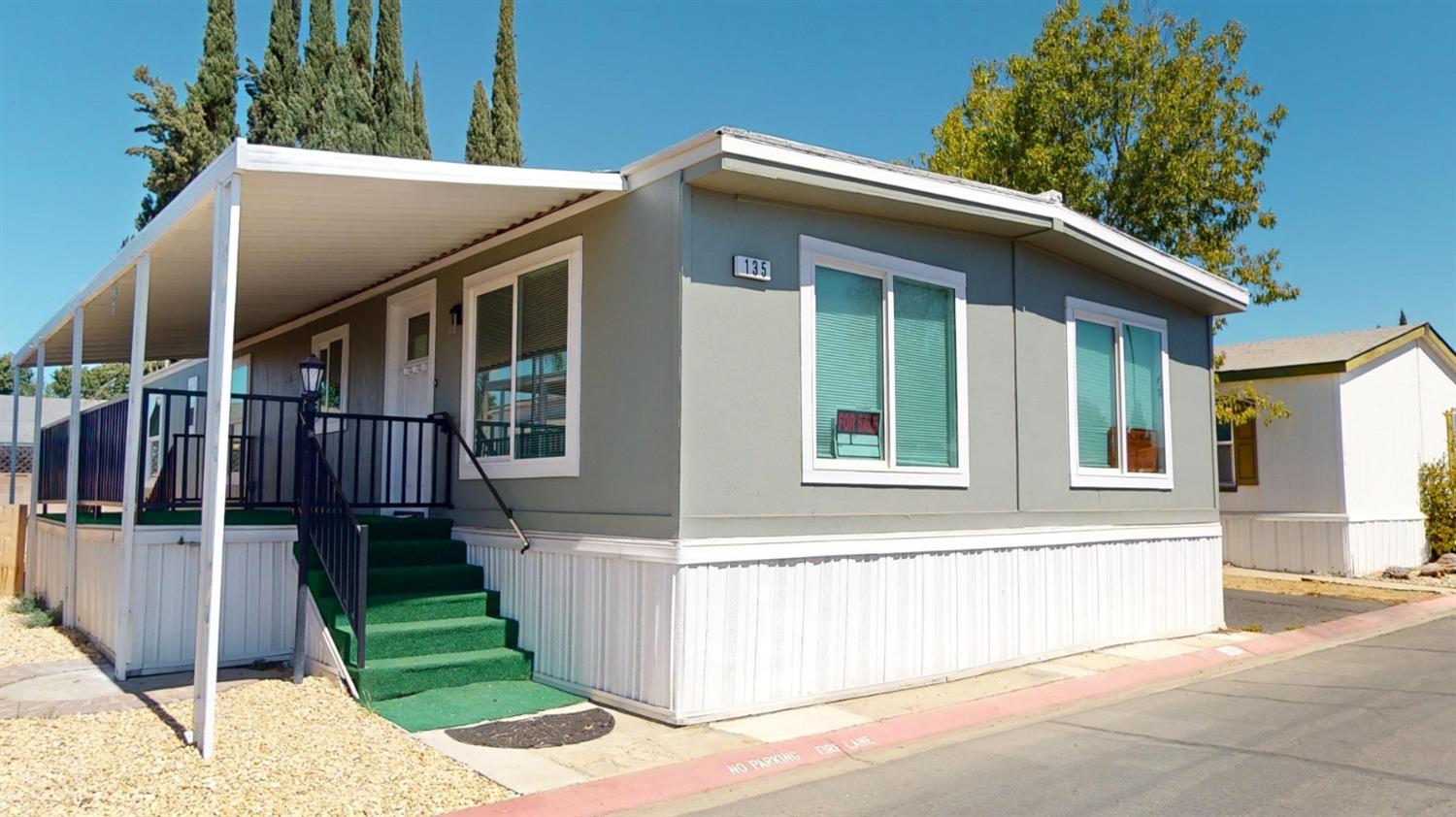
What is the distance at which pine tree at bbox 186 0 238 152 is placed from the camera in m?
21.3

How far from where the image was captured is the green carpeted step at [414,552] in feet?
25.3

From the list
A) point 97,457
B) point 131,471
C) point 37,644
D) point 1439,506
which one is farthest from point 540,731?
point 1439,506

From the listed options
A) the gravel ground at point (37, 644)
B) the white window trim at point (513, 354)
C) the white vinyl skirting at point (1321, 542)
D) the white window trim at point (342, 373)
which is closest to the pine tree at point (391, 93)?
the white window trim at point (342, 373)

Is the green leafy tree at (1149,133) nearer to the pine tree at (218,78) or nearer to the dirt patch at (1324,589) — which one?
the dirt patch at (1324,589)

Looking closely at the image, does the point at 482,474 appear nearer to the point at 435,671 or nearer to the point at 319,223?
the point at 435,671

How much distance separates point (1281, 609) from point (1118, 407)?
4.28 meters

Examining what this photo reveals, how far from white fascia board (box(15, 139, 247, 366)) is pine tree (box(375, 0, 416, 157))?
15.0 metres

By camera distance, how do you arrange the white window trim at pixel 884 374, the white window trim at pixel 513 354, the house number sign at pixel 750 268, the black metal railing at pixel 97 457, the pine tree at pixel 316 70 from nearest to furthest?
the house number sign at pixel 750 268 → the white window trim at pixel 884 374 → the white window trim at pixel 513 354 → the black metal railing at pixel 97 457 → the pine tree at pixel 316 70

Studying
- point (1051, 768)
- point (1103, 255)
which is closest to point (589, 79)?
point (1103, 255)

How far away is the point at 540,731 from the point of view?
6035mm

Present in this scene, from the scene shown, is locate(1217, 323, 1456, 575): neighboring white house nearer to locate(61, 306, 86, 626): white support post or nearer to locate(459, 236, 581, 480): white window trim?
locate(459, 236, 581, 480): white window trim

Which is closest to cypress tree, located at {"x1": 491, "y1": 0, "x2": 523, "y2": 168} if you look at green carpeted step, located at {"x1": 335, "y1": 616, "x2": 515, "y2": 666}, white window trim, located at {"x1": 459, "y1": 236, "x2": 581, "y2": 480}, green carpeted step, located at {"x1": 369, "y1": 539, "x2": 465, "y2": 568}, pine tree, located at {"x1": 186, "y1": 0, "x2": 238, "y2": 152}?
pine tree, located at {"x1": 186, "y1": 0, "x2": 238, "y2": 152}

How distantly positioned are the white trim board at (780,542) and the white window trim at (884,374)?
0.41 meters

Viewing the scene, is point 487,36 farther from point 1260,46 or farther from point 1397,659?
point 1397,659
